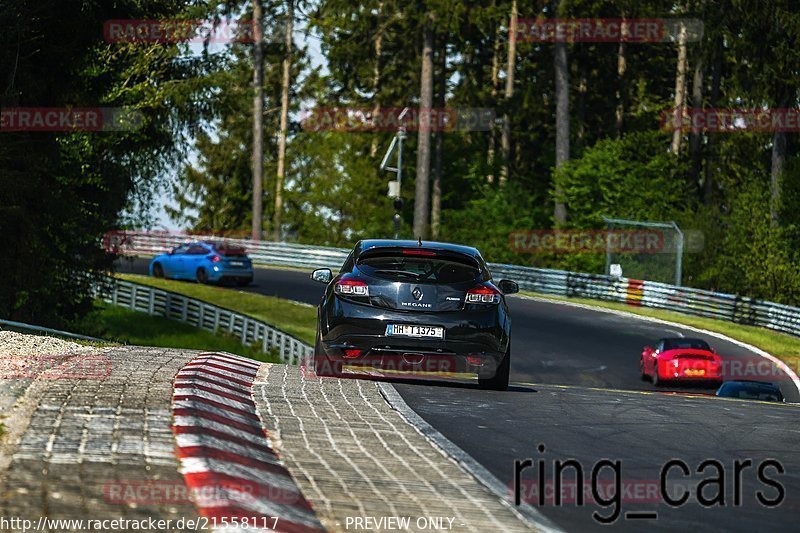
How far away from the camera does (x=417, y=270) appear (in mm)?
13953

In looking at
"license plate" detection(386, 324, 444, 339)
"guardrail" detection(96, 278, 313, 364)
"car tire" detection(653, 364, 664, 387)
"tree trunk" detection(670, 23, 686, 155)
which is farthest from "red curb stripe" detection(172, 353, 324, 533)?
"tree trunk" detection(670, 23, 686, 155)

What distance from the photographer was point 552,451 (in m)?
Result: 9.57

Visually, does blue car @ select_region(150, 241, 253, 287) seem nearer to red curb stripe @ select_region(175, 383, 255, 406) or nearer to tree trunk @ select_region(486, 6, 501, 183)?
tree trunk @ select_region(486, 6, 501, 183)

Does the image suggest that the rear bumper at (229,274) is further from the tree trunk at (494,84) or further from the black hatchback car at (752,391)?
the tree trunk at (494,84)

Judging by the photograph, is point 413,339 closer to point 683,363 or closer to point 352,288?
point 352,288

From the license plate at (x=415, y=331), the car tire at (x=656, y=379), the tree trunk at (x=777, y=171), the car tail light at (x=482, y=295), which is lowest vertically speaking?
the car tire at (x=656, y=379)

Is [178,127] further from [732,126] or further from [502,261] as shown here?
[732,126]

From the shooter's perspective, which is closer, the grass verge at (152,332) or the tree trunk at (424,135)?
the grass verge at (152,332)

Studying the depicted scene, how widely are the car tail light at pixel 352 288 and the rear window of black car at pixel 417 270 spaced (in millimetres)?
157

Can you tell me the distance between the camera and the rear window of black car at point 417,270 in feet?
44.7

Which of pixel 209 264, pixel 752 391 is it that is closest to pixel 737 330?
pixel 752 391

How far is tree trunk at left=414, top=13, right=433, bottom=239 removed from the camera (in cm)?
5309

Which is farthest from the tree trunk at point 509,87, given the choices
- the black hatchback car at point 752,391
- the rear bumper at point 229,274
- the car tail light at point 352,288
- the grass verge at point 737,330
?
the car tail light at point 352,288

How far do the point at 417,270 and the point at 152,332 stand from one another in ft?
80.6
